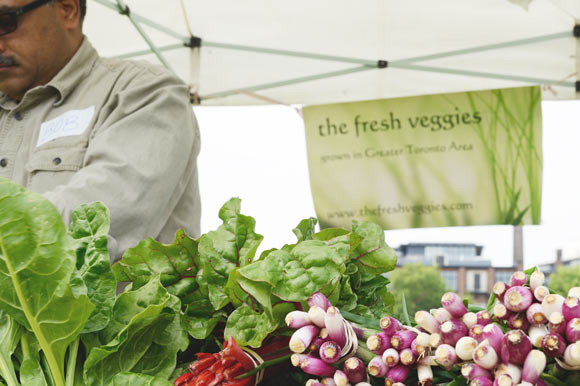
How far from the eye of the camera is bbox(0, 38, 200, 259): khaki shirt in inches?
59.0

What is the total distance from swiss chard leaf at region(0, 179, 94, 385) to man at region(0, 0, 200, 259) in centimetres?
61

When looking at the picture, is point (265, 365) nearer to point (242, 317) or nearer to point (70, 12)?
point (242, 317)

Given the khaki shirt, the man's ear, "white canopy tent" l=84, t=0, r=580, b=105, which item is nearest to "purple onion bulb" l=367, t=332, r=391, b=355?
the khaki shirt

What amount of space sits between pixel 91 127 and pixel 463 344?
138 cm

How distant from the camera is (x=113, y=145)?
1.58 meters

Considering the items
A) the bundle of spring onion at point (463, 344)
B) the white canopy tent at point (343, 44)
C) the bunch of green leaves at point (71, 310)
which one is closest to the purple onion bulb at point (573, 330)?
the bundle of spring onion at point (463, 344)

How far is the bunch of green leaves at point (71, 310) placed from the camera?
77 cm

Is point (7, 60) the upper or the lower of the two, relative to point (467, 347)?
upper

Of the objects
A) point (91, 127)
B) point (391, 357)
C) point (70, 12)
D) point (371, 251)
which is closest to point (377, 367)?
point (391, 357)

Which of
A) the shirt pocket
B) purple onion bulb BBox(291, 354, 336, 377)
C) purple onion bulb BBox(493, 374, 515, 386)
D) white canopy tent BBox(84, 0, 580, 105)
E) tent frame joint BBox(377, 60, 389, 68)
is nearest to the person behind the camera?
purple onion bulb BBox(493, 374, 515, 386)

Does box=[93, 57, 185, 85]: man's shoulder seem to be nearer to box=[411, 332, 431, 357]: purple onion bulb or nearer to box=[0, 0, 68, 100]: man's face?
box=[0, 0, 68, 100]: man's face

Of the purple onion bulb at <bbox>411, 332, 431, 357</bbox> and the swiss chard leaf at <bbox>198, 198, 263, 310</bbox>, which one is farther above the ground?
the swiss chard leaf at <bbox>198, 198, 263, 310</bbox>

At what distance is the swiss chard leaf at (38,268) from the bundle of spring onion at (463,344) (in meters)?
0.29

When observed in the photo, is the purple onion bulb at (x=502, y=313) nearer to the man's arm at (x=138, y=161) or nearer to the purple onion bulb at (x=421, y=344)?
the purple onion bulb at (x=421, y=344)
